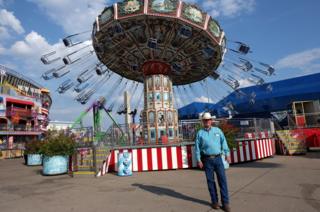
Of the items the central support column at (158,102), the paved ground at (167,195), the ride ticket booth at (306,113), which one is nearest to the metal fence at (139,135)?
the paved ground at (167,195)

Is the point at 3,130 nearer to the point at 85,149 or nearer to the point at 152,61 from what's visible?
the point at 152,61

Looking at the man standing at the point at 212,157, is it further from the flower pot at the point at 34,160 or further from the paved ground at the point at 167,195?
the flower pot at the point at 34,160

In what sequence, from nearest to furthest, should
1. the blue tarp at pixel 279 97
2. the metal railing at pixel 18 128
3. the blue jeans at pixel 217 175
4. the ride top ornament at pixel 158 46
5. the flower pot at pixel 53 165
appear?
the blue jeans at pixel 217 175 < the flower pot at pixel 53 165 < the ride top ornament at pixel 158 46 < the blue tarp at pixel 279 97 < the metal railing at pixel 18 128

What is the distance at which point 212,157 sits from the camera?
4.84m

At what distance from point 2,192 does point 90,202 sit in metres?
3.46

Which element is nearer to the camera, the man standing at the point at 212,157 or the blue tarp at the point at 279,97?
the man standing at the point at 212,157

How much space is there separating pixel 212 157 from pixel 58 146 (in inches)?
305

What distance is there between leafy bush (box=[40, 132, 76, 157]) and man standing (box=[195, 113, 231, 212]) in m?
7.15

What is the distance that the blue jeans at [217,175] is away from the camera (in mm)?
4575

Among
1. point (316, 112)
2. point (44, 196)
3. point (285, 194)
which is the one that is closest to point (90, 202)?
point (44, 196)

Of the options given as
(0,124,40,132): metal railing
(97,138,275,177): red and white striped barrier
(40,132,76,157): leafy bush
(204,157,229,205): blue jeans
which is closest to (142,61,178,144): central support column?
(97,138,275,177): red and white striped barrier

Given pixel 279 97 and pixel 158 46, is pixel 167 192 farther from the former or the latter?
pixel 279 97

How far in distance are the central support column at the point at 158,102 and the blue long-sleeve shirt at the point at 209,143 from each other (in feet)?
39.1

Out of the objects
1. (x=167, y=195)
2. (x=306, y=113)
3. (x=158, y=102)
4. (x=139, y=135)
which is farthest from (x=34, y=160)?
(x=306, y=113)
